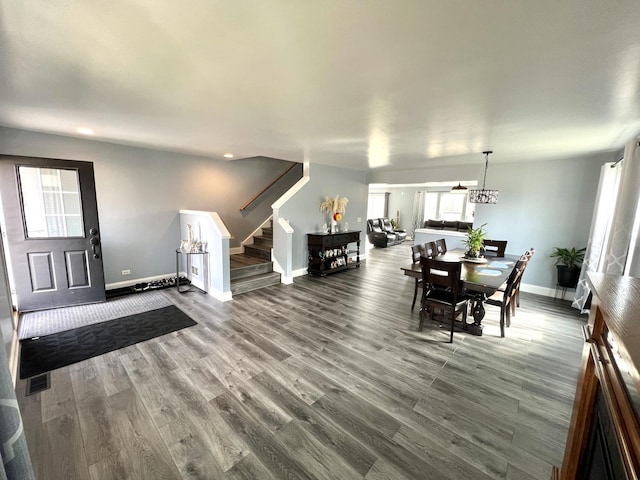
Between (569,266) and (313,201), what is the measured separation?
183 inches

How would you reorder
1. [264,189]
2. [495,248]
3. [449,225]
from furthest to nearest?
1. [449,225]
2. [264,189]
3. [495,248]

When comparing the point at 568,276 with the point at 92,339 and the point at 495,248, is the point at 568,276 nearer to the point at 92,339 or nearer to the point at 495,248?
the point at 495,248

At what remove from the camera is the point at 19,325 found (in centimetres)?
321

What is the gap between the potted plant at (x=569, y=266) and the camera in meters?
4.32

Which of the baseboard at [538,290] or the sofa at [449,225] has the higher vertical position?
the sofa at [449,225]

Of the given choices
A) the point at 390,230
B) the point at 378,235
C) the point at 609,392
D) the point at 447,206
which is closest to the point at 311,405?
the point at 609,392

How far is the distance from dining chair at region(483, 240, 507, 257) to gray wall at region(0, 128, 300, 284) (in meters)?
5.23

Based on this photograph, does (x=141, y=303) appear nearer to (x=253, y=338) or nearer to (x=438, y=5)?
(x=253, y=338)

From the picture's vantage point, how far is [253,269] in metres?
5.04

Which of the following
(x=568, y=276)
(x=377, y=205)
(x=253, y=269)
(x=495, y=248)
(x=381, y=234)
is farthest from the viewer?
Answer: (x=377, y=205)

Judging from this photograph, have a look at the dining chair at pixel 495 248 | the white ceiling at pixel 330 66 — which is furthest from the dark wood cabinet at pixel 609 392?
the dining chair at pixel 495 248

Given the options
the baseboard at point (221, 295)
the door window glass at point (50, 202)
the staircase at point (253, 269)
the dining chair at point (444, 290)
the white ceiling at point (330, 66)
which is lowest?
the baseboard at point (221, 295)

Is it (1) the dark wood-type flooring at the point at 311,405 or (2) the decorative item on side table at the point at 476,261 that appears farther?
(2) the decorative item on side table at the point at 476,261

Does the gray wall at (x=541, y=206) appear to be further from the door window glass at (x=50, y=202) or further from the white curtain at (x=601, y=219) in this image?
the door window glass at (x=50, y=202)
